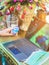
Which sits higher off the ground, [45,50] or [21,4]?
[21,4]

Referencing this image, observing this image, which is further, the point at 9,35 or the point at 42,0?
the point at 42,0

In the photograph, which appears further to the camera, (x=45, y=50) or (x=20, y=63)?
(x=45, y=50)

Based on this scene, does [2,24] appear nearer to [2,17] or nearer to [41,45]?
[2,17]

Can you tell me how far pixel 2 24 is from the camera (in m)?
1.67

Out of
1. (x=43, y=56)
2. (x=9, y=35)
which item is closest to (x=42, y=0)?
(x=9, y=35)

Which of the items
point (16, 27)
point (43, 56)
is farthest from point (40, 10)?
point (43, 56)

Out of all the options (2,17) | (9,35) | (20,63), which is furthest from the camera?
(2,17)

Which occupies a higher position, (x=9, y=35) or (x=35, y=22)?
(x=35, y=22)

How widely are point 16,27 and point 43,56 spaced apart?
487mm

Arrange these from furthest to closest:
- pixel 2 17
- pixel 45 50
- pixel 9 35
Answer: pixel 2 17 < pixel 9 35 < pixel 45 50

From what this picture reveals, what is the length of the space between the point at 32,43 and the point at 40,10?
455 millimetres

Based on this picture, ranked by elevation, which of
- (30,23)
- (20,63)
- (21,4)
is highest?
(21,4)

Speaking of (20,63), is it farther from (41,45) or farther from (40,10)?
(40,10)

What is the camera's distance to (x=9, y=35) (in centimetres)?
158
